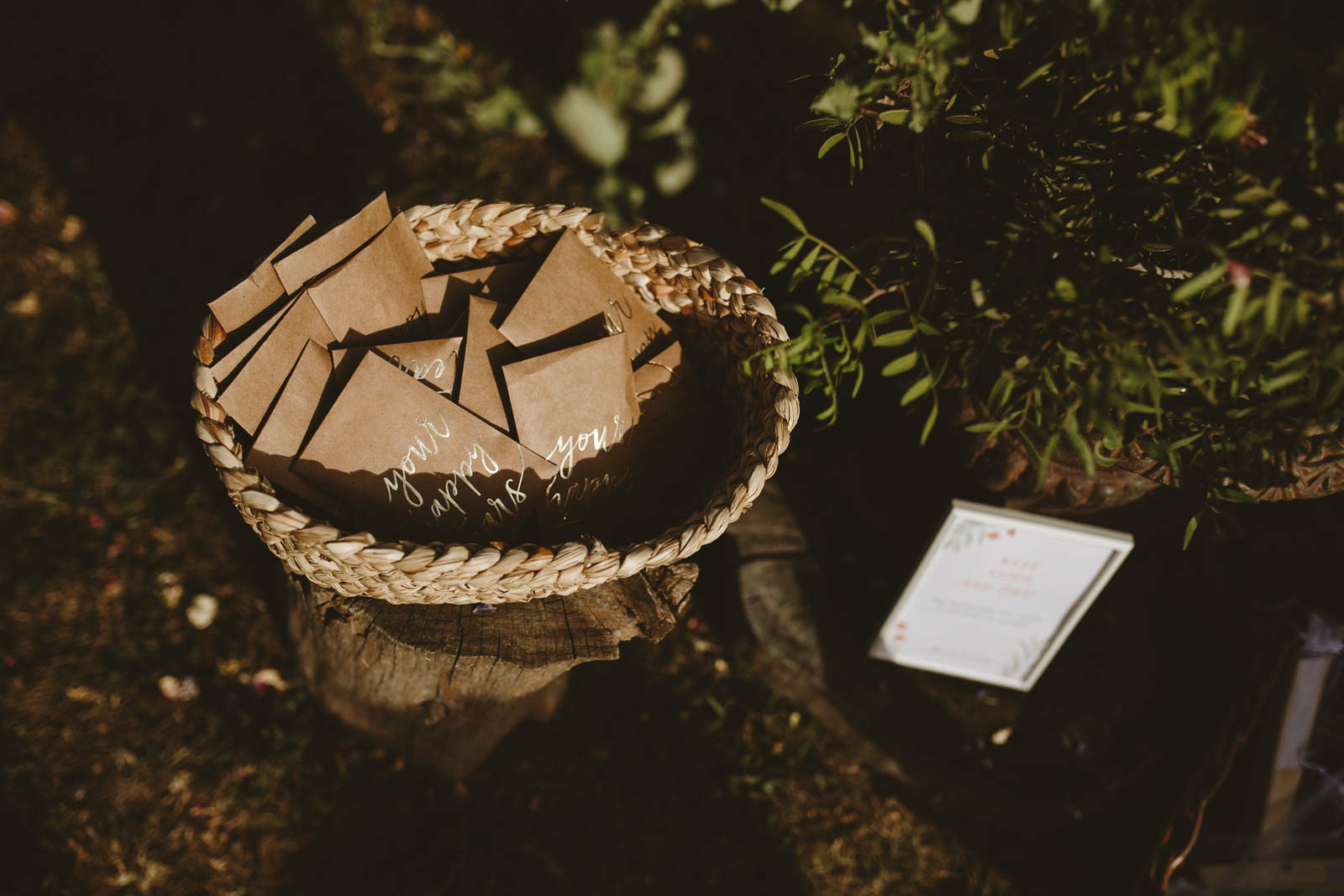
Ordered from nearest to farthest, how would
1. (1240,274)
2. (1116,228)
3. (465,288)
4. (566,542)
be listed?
(1240,274)
(1116,228)
(566,542)
(465,288)

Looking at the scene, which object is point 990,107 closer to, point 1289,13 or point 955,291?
point 955,291

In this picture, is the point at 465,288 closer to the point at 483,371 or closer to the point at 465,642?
the point at 483,371

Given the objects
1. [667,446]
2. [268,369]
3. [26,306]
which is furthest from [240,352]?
[26,306]

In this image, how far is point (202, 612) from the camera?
2.13m

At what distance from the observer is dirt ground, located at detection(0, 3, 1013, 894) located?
1929 millimetres

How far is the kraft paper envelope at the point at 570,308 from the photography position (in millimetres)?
1395

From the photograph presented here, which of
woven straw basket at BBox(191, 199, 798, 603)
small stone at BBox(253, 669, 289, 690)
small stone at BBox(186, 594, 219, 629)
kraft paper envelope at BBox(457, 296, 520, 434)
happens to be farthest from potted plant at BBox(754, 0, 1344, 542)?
small stone at BBox(186, 594, 219, 629)

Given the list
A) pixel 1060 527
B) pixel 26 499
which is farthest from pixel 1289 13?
pixel 26 499

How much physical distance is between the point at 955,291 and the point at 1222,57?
50 centimetres

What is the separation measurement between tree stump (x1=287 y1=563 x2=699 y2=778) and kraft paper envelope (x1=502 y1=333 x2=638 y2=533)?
0.18m

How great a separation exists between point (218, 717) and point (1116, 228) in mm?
2330

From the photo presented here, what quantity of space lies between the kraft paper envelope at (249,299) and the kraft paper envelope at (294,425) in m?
0.13

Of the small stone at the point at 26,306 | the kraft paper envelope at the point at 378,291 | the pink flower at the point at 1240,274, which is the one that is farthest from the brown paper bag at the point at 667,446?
the small stone at the point at 26,306

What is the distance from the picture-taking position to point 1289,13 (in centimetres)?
71
